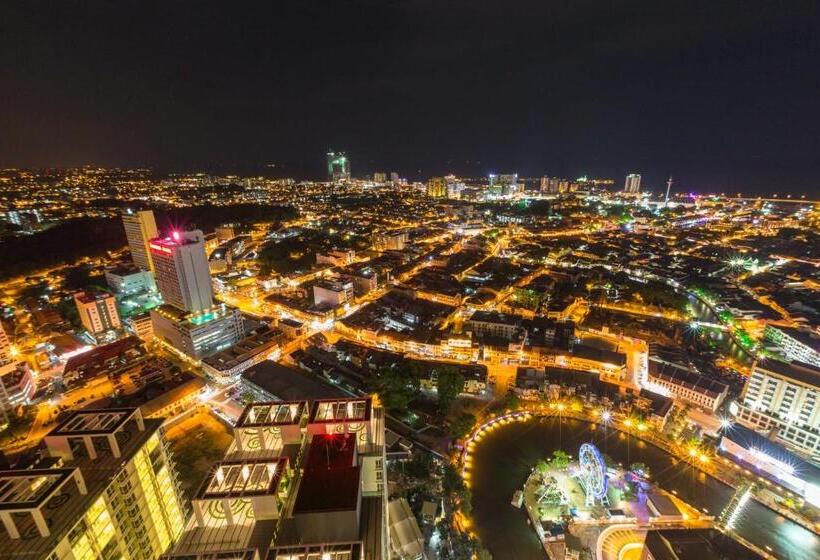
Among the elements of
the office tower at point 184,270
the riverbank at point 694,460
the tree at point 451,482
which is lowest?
the riverbank at point 694,460

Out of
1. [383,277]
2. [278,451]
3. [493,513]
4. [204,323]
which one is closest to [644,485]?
[493,513]

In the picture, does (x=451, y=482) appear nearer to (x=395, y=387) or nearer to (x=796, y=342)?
(x=395, y=387)

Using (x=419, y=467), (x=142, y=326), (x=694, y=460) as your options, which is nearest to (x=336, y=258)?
(x=142, y=326)

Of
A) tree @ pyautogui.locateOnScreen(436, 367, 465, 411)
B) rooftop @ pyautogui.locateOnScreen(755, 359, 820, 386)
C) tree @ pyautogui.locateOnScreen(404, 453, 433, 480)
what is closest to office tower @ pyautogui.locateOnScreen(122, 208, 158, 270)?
tree @ pyautogui.locateOnScreen(436, 367, 465, 411)

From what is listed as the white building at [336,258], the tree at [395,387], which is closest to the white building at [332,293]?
the white building at [336,258]

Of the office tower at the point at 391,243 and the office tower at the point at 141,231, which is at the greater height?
the office tower at the point at 141,231

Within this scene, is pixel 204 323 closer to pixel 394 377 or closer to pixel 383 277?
pixel 394 377

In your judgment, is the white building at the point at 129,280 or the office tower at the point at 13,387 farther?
the white building at the point at 129,280

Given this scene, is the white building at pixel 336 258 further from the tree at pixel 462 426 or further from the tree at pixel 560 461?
the tree at pixel 560 461

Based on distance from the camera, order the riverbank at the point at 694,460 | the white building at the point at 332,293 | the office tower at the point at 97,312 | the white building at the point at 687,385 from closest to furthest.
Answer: the riverbank at the point at 694,460 < the white building at the point at 687,385 < the office tower at the point at 97,312 < the white building at the point at 332,293
